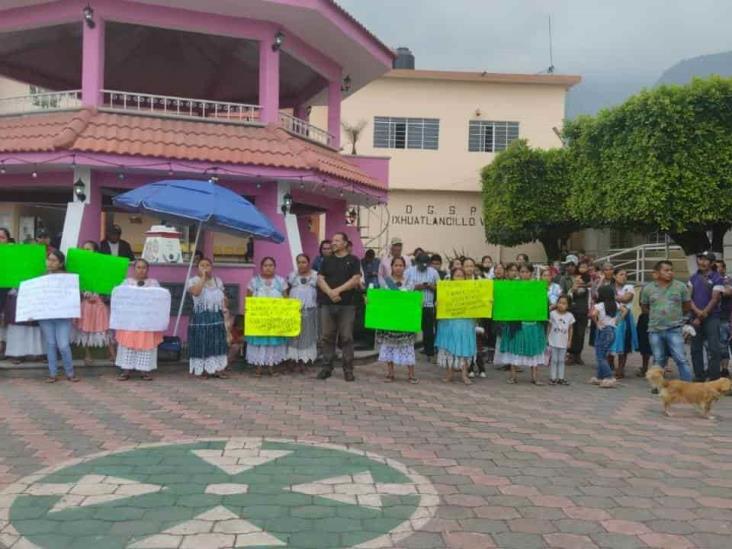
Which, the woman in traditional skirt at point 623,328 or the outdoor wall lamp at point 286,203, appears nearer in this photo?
the woman in traditional skirt at point 623,328

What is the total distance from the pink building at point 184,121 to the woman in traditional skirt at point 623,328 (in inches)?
203

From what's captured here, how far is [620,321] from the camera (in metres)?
9.37

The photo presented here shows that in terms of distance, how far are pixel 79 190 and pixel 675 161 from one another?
13393 millimetres

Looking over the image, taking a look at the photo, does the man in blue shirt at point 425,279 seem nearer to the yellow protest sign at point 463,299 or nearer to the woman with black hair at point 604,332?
the yellow protest sign at point 463,299

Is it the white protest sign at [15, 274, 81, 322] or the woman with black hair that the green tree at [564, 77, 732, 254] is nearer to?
the woman with black hair

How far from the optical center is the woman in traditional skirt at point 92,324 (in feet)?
28.2

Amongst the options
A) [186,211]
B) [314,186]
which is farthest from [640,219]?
[186,211]

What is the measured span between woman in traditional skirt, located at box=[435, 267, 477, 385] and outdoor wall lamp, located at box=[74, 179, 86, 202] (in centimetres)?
605

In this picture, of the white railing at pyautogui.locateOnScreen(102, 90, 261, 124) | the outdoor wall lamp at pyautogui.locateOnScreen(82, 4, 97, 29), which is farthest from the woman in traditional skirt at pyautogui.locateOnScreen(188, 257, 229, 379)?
the outdoor wall lamp at pyautogui.locateOnScreen(82, 4, 97, 29)

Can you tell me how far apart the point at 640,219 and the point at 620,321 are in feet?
27.9

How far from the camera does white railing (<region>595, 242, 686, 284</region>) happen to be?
1900cm

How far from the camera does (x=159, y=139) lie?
10.7 meters

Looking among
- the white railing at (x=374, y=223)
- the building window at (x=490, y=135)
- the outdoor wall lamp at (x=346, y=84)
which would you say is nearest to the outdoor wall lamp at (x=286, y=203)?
the outdoor wall lamp at (x=346, y=84)

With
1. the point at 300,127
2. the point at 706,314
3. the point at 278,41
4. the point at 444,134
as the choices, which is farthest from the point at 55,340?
the point at 444,134
